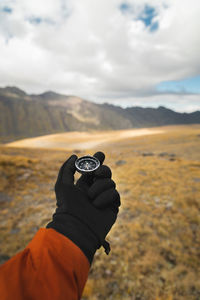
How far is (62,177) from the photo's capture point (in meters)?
3.20

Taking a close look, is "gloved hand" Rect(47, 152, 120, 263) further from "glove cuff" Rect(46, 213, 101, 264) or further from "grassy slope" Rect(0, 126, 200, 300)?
"grassy slope" Rect(0, 126, 200, 300)

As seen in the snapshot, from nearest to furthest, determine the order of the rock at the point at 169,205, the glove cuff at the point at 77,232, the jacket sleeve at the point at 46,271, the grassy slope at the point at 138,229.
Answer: the jacket sleeve at the point at 46,271, the glove cuff at the point at 77,232, the grassy slope at the point at 138,229, the rock at the point at 169,205

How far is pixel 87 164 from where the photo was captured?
375 cm

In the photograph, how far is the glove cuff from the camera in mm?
2359

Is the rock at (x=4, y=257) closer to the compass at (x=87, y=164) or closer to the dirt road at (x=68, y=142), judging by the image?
the compass at (x=87, y=164)

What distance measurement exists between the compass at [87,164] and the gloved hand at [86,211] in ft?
0.67

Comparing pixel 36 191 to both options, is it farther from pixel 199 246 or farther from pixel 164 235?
pixel 199 246

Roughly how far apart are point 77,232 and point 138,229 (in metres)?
5.11

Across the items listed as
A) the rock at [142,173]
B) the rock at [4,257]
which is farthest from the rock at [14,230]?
the rock at [142,173]

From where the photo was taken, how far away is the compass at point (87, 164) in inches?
136

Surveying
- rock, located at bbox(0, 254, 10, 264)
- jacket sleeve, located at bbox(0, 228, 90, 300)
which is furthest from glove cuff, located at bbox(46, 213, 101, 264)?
rock, located at bbox(0, 254, 10, 264)

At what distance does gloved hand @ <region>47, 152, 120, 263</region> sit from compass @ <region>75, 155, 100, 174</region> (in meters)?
0.20

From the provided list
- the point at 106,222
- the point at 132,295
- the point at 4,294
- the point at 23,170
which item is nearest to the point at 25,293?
the point at 4,294

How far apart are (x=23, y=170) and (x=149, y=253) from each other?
1042 centimetres
